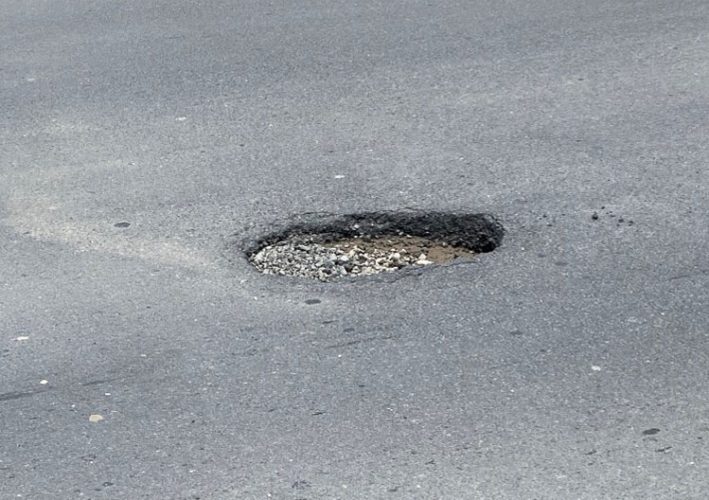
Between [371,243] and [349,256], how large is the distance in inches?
7.6

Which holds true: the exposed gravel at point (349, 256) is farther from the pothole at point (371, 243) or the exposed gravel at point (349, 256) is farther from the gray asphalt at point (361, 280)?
the gray asphalt at point (361, 280)

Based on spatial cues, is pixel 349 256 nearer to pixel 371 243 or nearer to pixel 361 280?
pixel 371 243

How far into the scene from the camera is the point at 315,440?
488cm

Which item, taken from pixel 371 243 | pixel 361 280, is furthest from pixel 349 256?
pixel 361 280

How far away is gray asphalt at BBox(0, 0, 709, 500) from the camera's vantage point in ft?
15.8

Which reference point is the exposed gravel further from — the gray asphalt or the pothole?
the gray asphalt

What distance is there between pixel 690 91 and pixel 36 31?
16.7 ft

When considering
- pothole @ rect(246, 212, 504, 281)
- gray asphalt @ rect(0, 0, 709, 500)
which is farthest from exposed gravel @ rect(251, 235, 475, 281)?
gray asphalt @ rect(0, 0, 709, 500)

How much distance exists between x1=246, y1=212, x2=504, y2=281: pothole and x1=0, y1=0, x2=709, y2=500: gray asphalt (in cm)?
12

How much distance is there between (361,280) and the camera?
6.05 metres

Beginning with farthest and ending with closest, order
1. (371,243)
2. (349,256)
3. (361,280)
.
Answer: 1. (371,243)
2. (349,256)
3. (361,280)

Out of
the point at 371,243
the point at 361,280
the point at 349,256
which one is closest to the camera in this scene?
the point at 361,280

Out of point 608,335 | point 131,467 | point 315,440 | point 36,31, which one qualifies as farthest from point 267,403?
point 36,31

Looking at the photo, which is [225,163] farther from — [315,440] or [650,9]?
[650,9]
